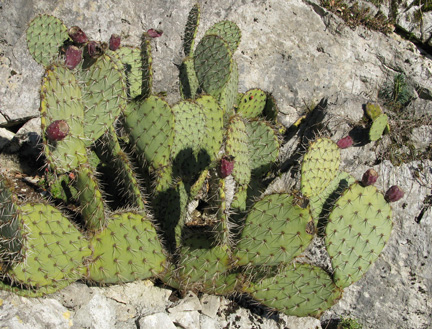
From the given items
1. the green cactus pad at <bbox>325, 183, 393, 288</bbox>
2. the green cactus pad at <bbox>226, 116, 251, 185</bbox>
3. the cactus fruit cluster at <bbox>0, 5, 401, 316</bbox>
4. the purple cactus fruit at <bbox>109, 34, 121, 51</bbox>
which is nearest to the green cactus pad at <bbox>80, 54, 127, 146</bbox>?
the cactus fruit cluster at <bbox>0, 5, 401, 316</bbox>

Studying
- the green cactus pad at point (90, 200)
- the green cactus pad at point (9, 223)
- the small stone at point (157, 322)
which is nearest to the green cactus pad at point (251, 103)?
the green cactus pad at point (90, 200)

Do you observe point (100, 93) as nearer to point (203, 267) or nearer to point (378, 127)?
point (203, 267)

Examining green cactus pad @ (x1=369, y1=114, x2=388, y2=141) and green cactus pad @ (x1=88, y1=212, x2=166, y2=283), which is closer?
green cactus pad @ (x1=88, y1=212, x2=166, y2=283)

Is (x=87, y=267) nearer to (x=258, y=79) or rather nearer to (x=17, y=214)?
(x=17, y=214)

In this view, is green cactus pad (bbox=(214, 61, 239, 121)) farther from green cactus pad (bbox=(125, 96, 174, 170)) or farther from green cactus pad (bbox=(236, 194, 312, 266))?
green cactus pad (bbox=(236, 194, 312, 266))

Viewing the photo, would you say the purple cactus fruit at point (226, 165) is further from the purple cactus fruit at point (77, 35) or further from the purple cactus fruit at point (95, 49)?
the purple cactus fruit at point (77, 35)

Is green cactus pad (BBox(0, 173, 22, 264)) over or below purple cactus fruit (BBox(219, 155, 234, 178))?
below

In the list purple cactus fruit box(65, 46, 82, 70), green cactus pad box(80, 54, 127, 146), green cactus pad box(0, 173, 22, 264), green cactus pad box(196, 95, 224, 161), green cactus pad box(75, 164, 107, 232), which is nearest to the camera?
green cactus pad box(0, 173, 22, 264)

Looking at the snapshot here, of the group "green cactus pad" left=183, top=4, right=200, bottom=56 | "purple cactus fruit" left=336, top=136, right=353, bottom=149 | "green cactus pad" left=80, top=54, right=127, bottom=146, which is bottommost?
"green cactus pad" left=80, top=54, right=127, bottom=146
